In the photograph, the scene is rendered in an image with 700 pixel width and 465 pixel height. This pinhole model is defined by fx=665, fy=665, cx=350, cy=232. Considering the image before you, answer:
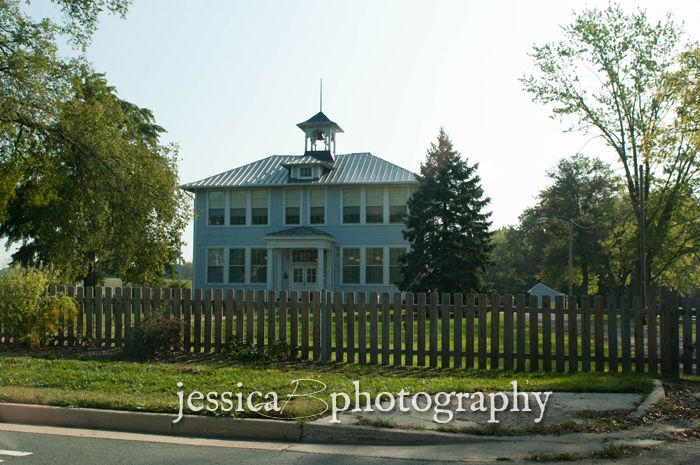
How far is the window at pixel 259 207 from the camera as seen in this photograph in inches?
1511

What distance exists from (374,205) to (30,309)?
985 inches

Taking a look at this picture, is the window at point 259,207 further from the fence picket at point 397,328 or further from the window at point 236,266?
the fence picket at point 397,328

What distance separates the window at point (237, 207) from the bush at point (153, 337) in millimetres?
26474

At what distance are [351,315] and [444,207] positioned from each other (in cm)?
1933

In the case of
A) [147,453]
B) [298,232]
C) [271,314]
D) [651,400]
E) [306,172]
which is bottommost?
[147,453]

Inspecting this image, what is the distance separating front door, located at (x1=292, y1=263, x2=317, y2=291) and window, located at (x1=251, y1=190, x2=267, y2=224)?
3.42m

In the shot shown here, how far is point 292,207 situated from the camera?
125ft

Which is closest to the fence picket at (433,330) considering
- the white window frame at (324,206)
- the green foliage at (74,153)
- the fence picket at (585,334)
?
the fence picket at (585,334)

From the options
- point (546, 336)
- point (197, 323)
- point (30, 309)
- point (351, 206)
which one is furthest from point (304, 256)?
point (546, 336)

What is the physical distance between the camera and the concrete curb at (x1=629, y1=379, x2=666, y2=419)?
7.35 metres

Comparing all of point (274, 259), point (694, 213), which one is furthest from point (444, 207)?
point (694, 213)

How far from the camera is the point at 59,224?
26.8m

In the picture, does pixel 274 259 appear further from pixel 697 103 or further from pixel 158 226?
pixel 697 103

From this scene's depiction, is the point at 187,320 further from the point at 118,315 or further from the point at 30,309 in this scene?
the point at 30,309
